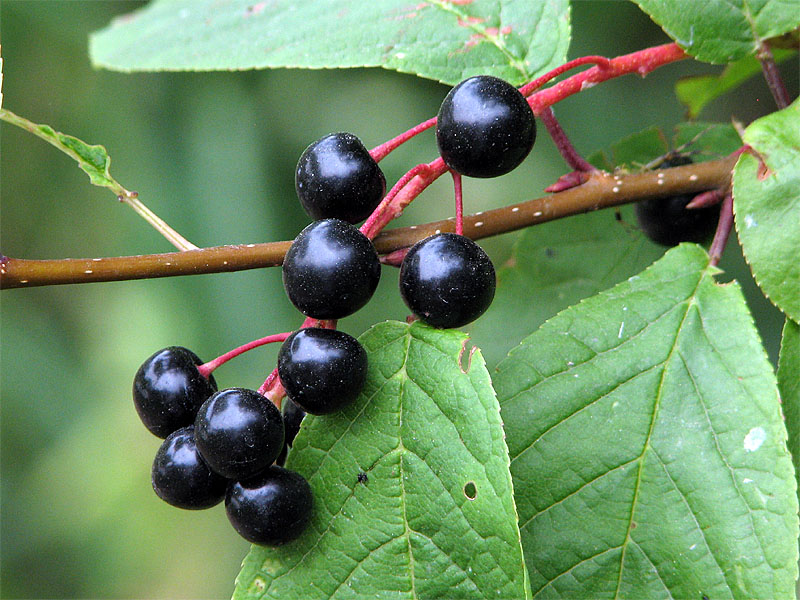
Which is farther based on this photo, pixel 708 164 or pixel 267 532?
pixel 708 164

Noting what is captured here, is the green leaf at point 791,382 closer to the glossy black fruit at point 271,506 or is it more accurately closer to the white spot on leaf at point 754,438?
the white spot on leaf at point 754,438

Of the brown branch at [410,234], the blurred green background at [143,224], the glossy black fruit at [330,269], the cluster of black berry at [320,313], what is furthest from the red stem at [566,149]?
the blurred green background at [143,224]

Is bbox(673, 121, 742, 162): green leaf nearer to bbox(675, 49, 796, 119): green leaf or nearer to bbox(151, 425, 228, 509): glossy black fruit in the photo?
bbox(675, 49, 796, 119): green leaf

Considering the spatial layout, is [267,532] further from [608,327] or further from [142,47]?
[142,47]

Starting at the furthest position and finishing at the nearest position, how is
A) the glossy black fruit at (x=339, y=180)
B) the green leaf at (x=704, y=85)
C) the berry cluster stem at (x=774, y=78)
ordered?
the green leaf at (x=704, y=85), the berry cluster stem at (x=774, y=78), the glossy black fruit at (x=339, y=180)

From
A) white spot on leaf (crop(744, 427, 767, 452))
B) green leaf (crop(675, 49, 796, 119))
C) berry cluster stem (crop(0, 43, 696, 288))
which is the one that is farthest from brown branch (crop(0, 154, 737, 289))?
green leaf (crop(675, 49, 796, 119))

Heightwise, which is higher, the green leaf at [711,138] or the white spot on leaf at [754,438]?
the green leaf at [711,138]

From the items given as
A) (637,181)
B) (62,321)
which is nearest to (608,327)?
(637,181)

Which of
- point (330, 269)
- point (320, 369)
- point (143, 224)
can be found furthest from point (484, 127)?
point (143, 224)
